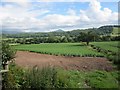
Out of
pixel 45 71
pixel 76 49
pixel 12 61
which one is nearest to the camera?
pixel 45 71

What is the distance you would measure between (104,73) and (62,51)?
4492 mm

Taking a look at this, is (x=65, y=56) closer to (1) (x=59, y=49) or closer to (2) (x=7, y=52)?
(1) (x=59, y=49)

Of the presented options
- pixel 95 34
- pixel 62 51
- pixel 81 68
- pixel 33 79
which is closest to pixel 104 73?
pixel 81 68

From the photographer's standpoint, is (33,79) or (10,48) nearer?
(33,79)

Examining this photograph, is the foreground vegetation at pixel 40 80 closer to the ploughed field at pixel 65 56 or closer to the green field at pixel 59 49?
the ploughed field at pixel 65 56

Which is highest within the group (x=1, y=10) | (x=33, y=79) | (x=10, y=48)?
(x=1, y=10)

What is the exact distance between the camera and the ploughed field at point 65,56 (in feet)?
21.7

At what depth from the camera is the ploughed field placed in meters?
6.63

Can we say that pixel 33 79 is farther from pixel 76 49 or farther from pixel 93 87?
pixel 76 49

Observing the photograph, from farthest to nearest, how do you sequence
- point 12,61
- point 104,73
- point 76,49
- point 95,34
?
point 76,49, point 104,73, point 95,34, point 12,61

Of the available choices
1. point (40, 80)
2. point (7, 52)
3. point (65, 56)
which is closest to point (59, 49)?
point (65, 56)

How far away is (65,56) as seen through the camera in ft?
30.7

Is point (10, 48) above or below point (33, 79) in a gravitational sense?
above

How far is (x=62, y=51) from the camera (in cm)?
1058
